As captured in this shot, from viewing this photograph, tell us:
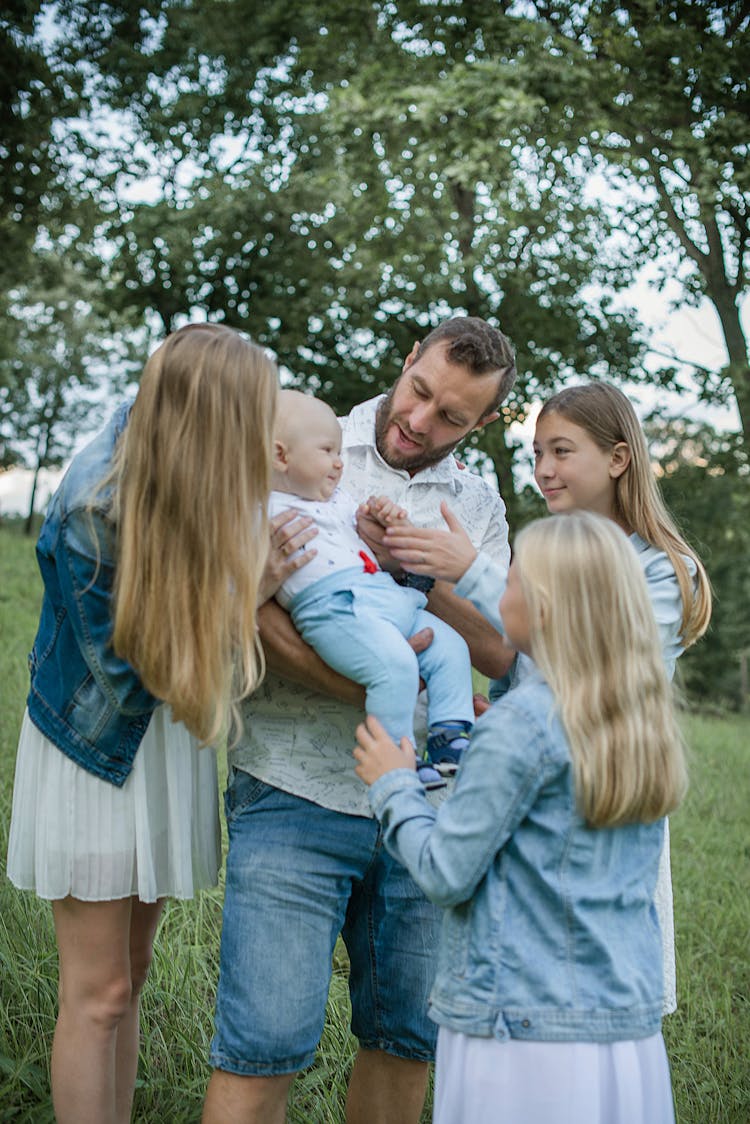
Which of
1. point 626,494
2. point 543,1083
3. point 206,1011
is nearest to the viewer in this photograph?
point 543,1083

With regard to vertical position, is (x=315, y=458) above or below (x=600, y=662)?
above

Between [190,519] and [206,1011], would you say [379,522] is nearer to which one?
[190,519]

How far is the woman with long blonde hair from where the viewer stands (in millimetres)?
2168

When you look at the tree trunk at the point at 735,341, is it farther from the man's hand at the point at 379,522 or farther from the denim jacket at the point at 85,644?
the denim jacket at the point at 85,644

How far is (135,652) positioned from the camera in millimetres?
2193

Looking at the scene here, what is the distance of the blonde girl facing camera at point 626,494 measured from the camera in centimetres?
275

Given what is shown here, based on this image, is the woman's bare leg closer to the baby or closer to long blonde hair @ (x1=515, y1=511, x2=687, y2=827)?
the baby

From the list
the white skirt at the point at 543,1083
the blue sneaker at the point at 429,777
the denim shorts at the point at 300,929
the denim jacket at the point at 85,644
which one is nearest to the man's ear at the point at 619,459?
the blue sneaker at the point at 429,777

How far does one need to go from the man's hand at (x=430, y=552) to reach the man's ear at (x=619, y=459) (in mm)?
599

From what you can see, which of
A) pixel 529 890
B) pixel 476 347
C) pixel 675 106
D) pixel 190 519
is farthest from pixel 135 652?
pixel 675 106

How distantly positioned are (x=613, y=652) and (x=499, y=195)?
9286mm

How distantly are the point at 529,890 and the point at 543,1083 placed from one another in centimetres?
34

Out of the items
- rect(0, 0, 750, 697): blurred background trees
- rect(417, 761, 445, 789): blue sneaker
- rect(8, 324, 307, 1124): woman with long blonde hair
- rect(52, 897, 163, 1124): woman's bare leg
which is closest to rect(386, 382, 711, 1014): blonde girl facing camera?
rect(417, 761, 445, 789): blue sneaker

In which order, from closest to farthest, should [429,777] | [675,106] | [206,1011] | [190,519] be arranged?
1. [190,519]
2. [429,777]
3. [206,1011]
4. [675,106]
